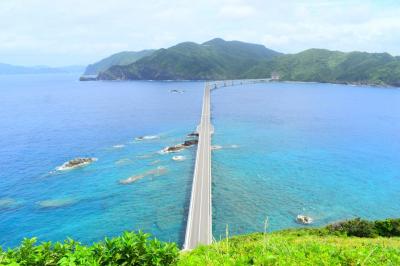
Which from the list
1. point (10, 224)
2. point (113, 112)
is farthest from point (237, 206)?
point (113, 112)

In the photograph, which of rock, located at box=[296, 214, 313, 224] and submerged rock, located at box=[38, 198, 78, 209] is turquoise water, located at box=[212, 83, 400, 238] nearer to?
rock, located at box=[296, 214, 313, 224]

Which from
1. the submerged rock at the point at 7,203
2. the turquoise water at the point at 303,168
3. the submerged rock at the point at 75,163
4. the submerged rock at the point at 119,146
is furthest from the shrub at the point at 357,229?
the submerged rock at the point at 119,146

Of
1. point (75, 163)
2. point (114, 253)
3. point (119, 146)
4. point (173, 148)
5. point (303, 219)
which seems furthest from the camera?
point (119, 146)

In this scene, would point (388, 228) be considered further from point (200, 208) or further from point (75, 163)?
point (75, 163)

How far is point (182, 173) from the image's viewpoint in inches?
2800

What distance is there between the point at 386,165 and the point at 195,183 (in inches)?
1928

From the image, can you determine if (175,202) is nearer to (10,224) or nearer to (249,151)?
(10,224)

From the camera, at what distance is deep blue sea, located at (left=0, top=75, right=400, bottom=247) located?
172 feet

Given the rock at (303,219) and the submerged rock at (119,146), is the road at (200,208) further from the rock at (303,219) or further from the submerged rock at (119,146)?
the submerged rock at (119,146)

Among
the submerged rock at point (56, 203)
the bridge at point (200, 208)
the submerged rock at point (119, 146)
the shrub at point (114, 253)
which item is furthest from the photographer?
the submerged rock at point (119, 146)

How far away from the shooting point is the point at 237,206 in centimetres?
5628

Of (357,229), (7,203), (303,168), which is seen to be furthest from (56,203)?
(303,168)

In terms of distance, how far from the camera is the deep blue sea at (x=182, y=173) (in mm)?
52406

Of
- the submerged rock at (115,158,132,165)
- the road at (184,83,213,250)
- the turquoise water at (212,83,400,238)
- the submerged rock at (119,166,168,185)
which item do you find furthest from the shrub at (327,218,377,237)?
the submerged rock at (115,158,132,165)
